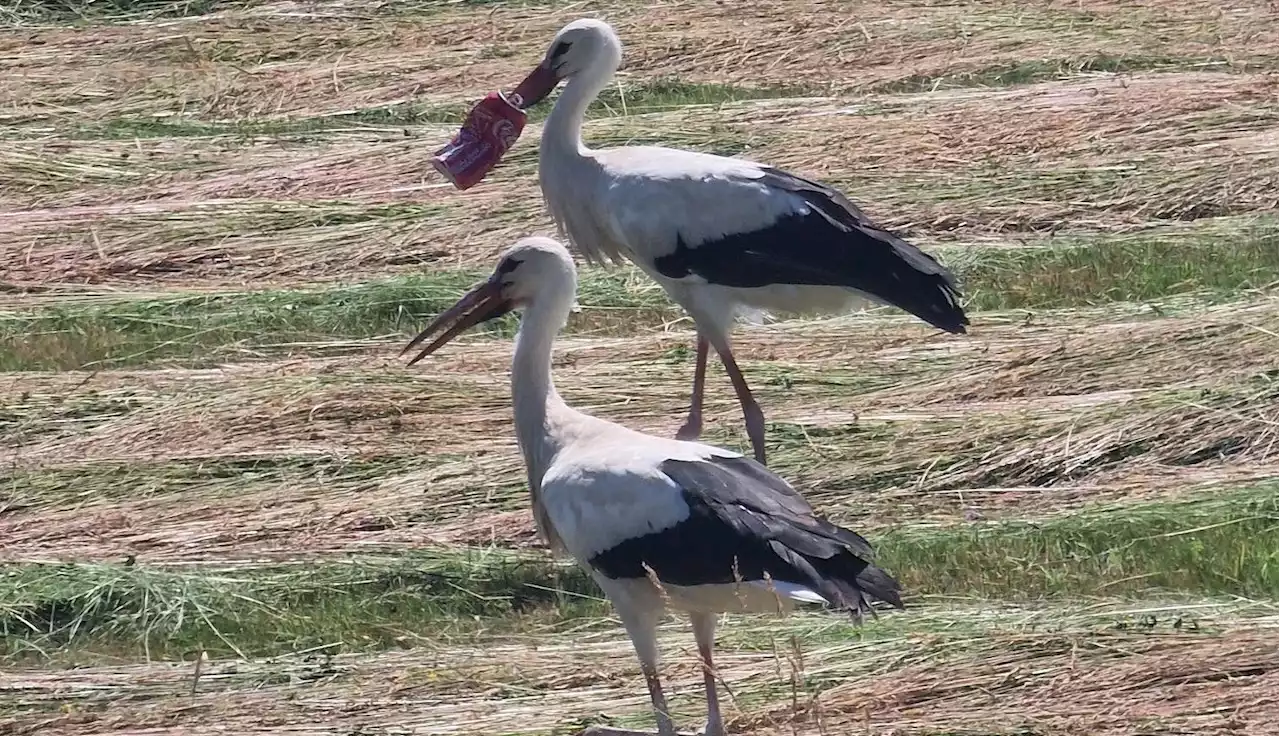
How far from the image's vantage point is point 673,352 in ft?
29.3

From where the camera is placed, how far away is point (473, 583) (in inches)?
266

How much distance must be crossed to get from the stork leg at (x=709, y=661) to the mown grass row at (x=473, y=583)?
104cm

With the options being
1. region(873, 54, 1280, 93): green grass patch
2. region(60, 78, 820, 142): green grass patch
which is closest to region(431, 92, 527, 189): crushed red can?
region(60, 78, 820, 142): green grass patch

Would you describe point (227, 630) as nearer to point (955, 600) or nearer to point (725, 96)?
point (955, 600)

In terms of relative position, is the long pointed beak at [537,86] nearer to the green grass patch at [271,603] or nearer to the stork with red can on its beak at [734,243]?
the stork with red can on its beak at [734,243]

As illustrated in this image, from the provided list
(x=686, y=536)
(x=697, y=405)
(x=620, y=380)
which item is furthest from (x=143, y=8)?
(x=686, y=536)

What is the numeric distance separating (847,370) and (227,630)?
2910mm

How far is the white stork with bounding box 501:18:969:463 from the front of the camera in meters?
7.69

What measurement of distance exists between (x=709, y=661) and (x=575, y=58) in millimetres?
3963

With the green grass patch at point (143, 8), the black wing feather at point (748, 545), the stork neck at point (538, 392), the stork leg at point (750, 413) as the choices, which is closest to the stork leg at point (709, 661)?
the black wing feather at point (748, 545)

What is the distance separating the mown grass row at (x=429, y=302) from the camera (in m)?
9.30

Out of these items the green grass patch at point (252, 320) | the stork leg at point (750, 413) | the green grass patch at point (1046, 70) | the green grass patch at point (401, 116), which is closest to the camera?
the stork leg at point (750, 413)

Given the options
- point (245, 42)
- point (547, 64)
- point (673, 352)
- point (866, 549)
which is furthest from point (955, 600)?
point (245, 42)

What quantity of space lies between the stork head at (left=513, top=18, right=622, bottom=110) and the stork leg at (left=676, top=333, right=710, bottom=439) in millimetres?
1411
